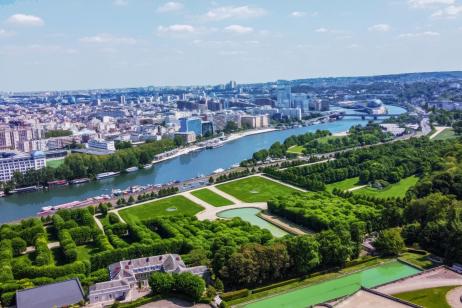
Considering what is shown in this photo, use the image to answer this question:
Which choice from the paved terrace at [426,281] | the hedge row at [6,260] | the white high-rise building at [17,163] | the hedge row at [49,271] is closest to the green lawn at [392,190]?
the paved terrace at [426,281]

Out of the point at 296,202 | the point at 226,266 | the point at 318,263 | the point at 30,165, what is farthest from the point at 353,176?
the point at 30,165

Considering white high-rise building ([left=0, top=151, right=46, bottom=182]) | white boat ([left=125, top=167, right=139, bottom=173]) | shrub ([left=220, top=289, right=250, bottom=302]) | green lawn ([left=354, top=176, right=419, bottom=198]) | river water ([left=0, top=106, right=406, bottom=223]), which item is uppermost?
white high-rise building ([left=0, top=151, right=46, bottom=182])

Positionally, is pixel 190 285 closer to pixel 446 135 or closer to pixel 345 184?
pixel 345 184

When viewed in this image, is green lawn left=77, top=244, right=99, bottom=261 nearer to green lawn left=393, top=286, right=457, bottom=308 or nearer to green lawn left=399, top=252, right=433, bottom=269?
green lawn left=393, top=286, right=457, bottom=308

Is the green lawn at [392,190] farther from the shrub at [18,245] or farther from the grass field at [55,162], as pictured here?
the grass field at [55,162]

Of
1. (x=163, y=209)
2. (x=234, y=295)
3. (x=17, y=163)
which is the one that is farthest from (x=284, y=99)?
(x=234, y=295)

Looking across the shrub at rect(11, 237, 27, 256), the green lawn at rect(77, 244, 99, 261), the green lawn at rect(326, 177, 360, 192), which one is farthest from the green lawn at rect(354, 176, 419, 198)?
the shrub at rect(11, 237, 27, 256)
